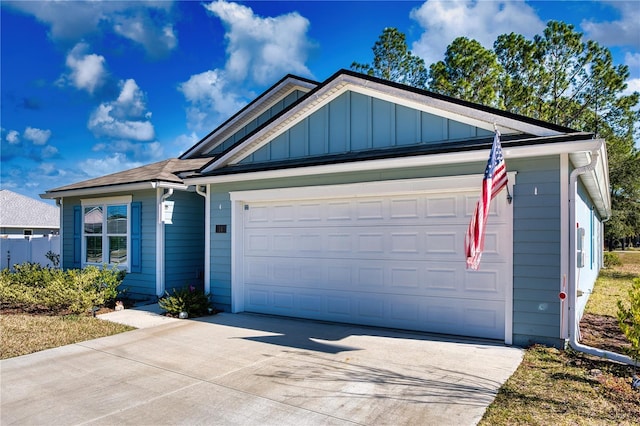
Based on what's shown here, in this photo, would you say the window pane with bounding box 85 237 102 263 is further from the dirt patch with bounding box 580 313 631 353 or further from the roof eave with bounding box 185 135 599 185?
the dirt patch with bounding box 580 313 631 353

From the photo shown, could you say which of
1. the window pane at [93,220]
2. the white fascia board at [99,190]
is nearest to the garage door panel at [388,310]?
the white fascia board at [99,190]

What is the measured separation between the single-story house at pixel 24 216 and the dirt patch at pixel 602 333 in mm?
27285

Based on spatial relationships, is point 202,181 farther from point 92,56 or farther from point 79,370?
point 92,56

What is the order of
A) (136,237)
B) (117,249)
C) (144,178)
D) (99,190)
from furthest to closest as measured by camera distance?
(117,249)
(99,190)
(136,237)
(144,178)

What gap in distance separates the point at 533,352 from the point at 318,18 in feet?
30.4

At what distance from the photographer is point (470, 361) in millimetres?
5176

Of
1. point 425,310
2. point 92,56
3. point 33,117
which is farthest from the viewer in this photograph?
point 33,117

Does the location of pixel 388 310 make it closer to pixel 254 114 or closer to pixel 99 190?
pixel 254 114

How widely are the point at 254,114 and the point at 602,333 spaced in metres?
9.53

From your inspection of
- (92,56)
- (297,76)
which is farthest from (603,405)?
(92,56)

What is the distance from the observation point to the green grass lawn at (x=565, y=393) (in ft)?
11.7

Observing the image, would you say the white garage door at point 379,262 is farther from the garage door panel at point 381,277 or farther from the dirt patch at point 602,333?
the dirt patch at point 602,333

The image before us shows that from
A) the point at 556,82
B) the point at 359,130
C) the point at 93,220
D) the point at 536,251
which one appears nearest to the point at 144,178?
the point at 93,220

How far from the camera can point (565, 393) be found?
13.4ft
